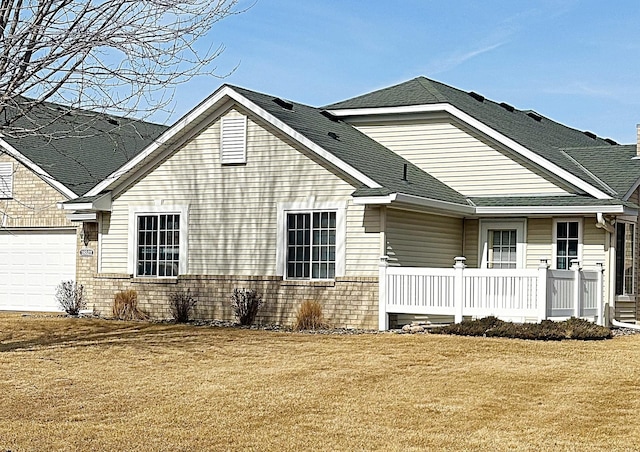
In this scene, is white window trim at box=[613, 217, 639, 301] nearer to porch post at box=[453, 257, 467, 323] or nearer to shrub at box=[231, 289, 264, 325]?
porch post at box=[453, 257, 467, 323]

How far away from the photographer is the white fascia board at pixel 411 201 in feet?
66.9

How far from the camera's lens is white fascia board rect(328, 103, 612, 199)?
73.2 feet

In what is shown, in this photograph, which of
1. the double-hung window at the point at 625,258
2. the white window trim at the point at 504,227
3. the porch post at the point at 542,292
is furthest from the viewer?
A: the white window trim at the point at 504,227

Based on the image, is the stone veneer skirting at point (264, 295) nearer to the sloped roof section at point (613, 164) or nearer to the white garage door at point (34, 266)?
the white garage door at point (34, 266)

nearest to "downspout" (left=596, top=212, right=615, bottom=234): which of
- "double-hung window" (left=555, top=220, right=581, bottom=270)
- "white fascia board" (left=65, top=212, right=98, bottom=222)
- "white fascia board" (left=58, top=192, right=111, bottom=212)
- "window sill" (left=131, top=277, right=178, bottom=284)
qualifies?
"double-hung window" (left=555, top=220, right=581, bottom=270)

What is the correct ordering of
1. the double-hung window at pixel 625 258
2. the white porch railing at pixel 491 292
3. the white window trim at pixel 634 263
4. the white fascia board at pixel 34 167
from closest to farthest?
the white porch railing at pixel 491 292, the white window trim at pixel 634 263, the double-hung window at pixel 625 258, the white fascia board at pixel 34 167

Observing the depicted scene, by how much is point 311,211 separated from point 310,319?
2422 millimetres

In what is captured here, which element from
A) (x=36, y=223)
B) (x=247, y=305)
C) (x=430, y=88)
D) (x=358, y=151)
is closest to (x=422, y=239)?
(x=358, y=151)

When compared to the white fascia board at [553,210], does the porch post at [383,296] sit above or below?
below

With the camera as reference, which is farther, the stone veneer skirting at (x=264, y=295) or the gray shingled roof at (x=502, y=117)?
the gray shingled roof at (x=502, y=117)

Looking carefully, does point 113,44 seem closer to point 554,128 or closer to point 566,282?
point 566,282

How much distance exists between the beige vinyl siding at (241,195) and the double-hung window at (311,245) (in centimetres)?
38

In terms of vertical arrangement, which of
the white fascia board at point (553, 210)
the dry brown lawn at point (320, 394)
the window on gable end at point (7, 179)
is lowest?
the dry brown lawn at point (320, 394)

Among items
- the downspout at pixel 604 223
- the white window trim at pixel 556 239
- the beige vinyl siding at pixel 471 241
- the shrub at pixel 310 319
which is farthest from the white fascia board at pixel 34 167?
the downspout at pixel 604 223
